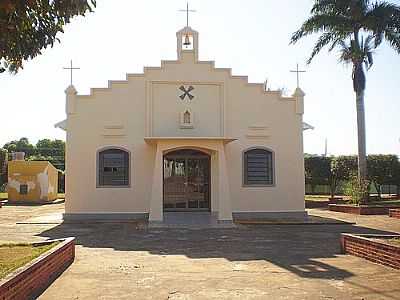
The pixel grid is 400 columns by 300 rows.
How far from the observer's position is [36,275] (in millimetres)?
7879

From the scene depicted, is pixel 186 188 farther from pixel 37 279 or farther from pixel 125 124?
pixel 37 279

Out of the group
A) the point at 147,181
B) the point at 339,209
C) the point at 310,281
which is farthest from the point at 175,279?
the point at 339,209

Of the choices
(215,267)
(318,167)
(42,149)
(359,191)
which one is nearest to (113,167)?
(215,267)

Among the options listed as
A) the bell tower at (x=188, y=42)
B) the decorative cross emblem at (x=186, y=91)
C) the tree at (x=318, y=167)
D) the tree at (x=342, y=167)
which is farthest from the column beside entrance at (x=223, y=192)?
the tree at (x=318, y=167)

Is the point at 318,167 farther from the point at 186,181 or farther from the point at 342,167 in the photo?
the point at 186,181

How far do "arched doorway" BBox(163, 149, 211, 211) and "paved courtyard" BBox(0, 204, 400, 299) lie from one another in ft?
18.3

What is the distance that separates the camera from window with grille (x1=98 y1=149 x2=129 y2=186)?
20969 millimetres

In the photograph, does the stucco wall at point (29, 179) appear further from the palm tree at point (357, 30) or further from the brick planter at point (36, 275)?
the brick planter at point (36, 275)

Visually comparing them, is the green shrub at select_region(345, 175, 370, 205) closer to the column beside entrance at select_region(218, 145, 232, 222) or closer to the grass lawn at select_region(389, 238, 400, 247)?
the column beside entrance at select_region(218, 145, 232, 222)

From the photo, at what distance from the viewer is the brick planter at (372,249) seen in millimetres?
9367

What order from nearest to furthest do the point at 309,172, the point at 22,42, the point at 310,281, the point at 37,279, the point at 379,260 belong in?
1. the point at 22,42
2. the point at 37,279
3. the point at 310,281
4. the point at 379,260
5. the point at 309,172

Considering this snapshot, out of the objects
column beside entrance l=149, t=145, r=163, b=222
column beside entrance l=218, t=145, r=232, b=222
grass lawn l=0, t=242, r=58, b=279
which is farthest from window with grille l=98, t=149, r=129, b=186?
grass lawn l=0, t=242, r=58, b=279

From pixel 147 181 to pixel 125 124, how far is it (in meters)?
2.52

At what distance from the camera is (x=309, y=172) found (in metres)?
37.2
